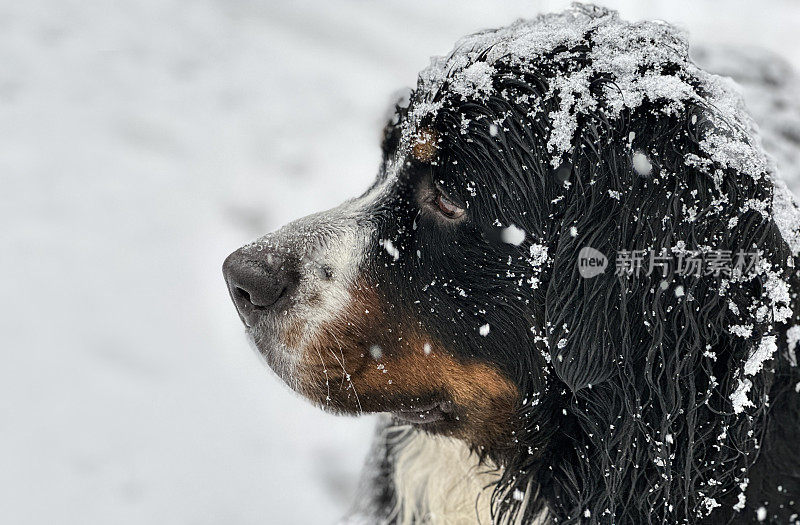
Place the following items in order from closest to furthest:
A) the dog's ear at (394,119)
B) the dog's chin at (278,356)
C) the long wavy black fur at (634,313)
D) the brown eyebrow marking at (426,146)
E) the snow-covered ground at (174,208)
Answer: the long wavy black fur at (634,313)
the brown eyebrow marking at (426,146)
the dog's chin at (278,356)
the dog's ear at (394,119)
the snow-covered ground at (174,208)

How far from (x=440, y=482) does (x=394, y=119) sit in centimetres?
121

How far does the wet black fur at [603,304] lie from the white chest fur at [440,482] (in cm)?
30

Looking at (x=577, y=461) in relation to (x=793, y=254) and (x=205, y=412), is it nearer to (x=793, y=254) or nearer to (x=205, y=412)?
(x=793, y=254)

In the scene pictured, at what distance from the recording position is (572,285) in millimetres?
2027

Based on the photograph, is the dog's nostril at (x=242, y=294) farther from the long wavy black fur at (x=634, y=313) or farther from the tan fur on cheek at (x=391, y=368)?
the long wavy black fur at (x=634, y=313)

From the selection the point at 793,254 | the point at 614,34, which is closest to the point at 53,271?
the point at 614,34

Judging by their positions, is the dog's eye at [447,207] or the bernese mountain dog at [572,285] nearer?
the bernese mountain dog at [572,285]

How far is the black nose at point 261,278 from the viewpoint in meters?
2.15

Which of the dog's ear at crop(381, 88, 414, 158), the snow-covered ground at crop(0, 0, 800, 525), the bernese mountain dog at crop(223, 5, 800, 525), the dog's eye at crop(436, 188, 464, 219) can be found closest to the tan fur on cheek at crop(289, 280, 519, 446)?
the bernese mountain dog at crop(223, 5, 800, 525)

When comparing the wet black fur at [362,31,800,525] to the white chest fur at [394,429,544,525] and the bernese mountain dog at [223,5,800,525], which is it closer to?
the bernese mountain dog at [223,5,800,525]

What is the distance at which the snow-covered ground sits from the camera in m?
3.60

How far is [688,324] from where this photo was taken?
196 centimetres

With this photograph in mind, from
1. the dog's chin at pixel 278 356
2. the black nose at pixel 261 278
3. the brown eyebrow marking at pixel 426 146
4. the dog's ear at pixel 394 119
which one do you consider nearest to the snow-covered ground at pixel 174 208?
the dog's ear at pixel 394 119

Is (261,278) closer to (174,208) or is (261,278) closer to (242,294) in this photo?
(242,294)
